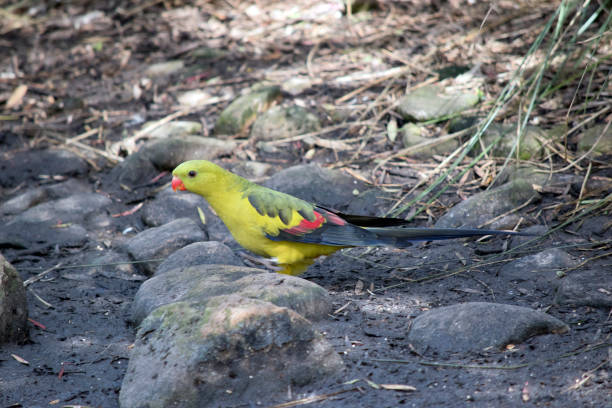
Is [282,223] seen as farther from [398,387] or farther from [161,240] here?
[398,387]

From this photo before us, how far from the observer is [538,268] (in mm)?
3230

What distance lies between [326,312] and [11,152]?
4114mm

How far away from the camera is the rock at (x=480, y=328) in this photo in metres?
2.50

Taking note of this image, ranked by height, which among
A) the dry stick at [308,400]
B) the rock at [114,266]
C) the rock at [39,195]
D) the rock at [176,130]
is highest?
the dry stick at [308,400]

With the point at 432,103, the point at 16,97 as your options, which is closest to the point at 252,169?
the point at 432,103

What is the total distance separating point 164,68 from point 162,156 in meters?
2.16

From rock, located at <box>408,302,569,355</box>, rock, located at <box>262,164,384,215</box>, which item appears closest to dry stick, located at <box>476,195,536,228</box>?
rock, located at <box>262,164,384,215</box>

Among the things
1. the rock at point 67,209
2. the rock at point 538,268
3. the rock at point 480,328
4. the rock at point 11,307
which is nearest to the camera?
the rock at point 480,328

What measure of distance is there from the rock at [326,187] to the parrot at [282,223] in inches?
34.1

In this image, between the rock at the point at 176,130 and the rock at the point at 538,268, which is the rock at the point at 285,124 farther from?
the rock at the point at 538,268

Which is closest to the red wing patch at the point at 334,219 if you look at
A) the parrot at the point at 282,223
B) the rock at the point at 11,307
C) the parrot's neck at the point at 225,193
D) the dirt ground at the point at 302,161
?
the parrot at the point at 282,223

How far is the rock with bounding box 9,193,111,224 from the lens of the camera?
464 cm

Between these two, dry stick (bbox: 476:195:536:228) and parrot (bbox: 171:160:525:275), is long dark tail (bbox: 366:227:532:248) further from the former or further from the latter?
dry stick (bbox: 476:195:536:228)

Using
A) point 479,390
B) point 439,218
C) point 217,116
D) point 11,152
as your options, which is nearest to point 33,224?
point 11,152
